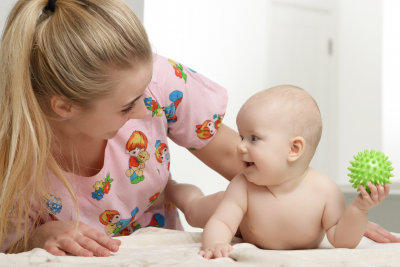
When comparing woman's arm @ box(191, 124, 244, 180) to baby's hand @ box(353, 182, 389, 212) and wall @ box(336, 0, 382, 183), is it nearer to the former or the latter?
baby's hand @ box(353, 182, 389, 212)

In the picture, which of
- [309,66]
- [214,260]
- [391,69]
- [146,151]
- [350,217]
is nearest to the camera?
[214,260]

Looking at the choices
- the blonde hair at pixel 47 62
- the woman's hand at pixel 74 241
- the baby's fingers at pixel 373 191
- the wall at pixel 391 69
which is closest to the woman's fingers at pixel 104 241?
the woman's hand at pixel 74 241

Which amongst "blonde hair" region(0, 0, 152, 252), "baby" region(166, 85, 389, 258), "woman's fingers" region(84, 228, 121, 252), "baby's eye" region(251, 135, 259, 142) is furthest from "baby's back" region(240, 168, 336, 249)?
"blonde hair" region(0, 0, 152, 252)

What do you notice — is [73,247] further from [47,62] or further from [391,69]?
[391,69]

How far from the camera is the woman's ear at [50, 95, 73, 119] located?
3.82 feet

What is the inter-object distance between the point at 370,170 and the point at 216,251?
1.04 feet

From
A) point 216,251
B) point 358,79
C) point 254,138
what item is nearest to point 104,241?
point 216,251

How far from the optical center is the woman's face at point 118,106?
45.1 inches

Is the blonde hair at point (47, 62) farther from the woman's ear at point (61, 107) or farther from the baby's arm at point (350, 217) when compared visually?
the baby's arm at point (350, 217)

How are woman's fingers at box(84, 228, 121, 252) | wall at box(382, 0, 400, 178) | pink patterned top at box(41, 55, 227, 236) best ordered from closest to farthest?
1. woman's fingers at box(84, 228, 121, 252)
2. pink patterned top at box(41, 55, 227, 236)
3. wall at box(382, 0, 400, 178)

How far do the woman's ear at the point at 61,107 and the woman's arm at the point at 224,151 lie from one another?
0.43 m

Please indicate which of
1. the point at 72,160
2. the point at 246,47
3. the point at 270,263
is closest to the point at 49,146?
the point at 72,160

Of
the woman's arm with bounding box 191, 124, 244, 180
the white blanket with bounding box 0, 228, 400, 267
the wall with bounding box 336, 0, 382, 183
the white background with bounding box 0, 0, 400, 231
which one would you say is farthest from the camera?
the wall with bounding box 336, 0, 382, 183

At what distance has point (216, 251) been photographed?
1.00m
